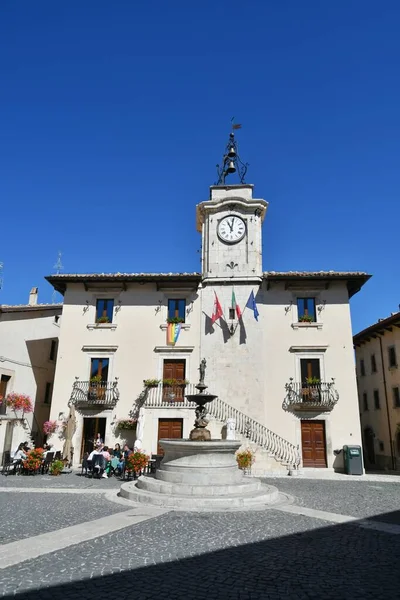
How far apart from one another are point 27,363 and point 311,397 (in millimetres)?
16348

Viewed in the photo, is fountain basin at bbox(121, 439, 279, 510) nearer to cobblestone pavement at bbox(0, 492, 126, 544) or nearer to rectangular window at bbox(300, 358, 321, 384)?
cobblestone pavement at bbox(0, 492, 126, 544)

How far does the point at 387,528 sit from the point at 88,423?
1636 cm

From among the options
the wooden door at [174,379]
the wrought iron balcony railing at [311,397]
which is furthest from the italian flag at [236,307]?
the wrought iron balcony railing at [311,397]

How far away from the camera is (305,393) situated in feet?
66.6

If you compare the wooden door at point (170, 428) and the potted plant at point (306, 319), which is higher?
the potted plant at point (306, 319)

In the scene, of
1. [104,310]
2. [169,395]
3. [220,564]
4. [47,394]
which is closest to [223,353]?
[169,395]

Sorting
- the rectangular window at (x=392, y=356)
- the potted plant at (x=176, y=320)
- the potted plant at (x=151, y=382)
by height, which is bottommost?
the potted plant at (x=151, y=382)

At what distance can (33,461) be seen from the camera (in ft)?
51.4

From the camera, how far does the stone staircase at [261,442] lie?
18125mm

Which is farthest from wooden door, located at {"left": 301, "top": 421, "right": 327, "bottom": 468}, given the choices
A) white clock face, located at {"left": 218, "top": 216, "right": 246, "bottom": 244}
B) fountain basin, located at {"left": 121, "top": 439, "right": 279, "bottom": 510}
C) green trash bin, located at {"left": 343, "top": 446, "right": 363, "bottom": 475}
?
white clock face, located at {"left": 218, "top": 216, "right": 246, "bottom": 244}

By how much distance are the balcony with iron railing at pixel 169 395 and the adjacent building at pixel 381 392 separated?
12776 millimetres

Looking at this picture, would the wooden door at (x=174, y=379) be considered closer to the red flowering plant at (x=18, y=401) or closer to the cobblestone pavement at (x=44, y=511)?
the red flowering plant at (x=18, y=401)

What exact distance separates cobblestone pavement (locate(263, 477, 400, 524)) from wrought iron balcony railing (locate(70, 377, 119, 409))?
358 inches

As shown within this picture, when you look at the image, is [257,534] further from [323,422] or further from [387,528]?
[323,422]
